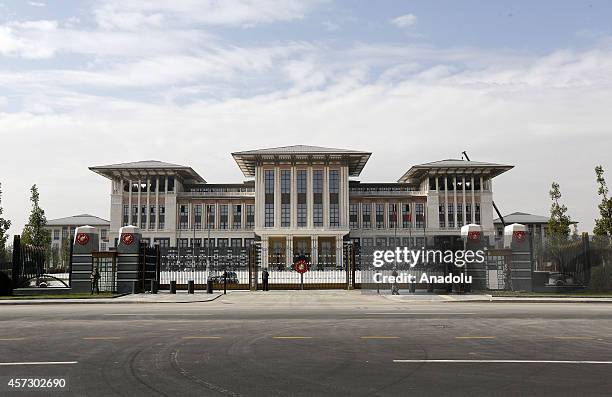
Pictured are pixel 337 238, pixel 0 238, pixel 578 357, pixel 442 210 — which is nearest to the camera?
pixel 578 357

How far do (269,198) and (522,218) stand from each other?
76.2m

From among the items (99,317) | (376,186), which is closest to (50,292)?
(99,317)

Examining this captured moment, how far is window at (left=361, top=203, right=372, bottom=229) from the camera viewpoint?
111625 millimetres

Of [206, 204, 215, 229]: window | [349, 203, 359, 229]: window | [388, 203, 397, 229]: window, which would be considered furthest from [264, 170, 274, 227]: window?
[388, 203, 397, 229]: window

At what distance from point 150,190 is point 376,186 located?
42.1 m

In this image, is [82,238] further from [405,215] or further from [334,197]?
[405,215]

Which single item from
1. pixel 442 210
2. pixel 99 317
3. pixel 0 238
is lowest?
pixel 99 317

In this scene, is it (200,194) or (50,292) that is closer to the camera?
(50,292)

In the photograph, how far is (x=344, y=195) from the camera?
10369 centimetres

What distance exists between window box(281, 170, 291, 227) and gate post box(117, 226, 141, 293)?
6897cm

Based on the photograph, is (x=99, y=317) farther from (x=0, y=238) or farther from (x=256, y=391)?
(x=0, y=238)

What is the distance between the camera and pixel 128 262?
34.8m

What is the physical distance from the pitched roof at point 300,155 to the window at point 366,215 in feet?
33.0

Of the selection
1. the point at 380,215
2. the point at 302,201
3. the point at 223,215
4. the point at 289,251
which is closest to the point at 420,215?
the point at 380,215
